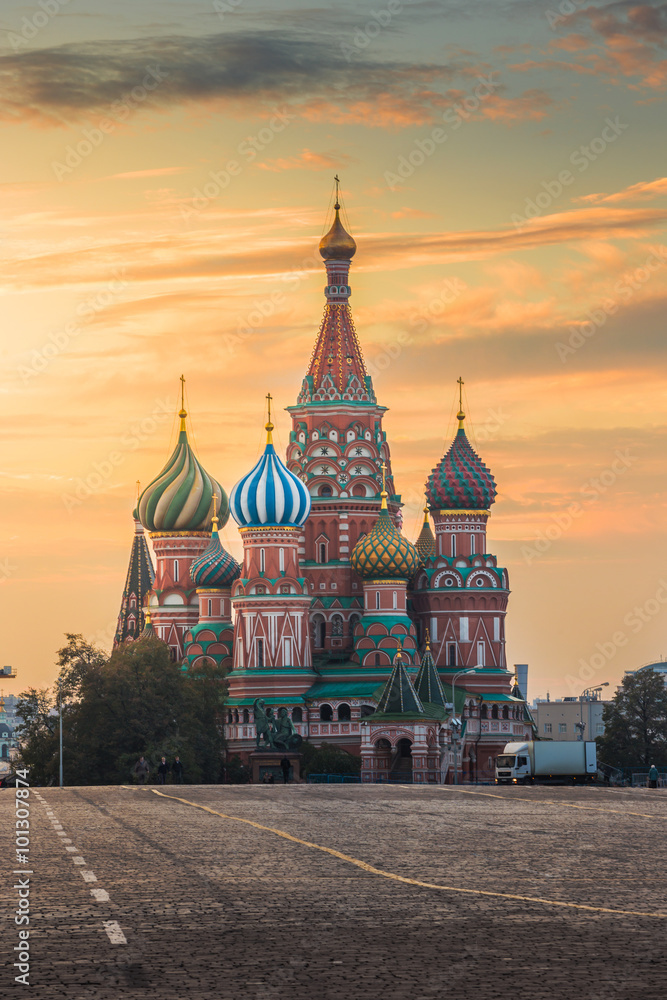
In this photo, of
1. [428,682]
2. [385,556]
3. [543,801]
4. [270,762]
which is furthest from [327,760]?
[543,801]

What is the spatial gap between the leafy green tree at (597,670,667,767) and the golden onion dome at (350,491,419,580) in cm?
1397

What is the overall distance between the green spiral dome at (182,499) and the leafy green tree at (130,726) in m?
18.8

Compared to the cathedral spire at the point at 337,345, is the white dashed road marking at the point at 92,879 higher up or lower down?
lower down

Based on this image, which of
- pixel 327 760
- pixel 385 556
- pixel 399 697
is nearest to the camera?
pixel 327 760

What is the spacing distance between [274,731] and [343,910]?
81305mm

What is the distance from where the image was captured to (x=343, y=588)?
341ft

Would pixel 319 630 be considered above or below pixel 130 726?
above

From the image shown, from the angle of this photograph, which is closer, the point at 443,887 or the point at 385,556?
the point at 443,887

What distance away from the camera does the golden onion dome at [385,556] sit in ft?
327

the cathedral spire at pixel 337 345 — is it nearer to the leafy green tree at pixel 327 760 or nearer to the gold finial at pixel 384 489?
the gold finial at pixel 384 489

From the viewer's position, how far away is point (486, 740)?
335ft

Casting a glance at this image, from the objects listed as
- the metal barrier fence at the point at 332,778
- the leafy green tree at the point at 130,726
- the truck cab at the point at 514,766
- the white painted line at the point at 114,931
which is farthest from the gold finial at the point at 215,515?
the white painted line at the point at 114,931

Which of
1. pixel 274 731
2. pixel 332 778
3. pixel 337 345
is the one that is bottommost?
pixel 332 778

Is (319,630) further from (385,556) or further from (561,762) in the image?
(561,762)
